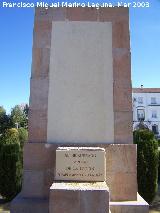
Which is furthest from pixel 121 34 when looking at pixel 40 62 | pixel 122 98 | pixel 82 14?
pixel 40 62

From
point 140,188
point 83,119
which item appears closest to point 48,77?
point 83,119

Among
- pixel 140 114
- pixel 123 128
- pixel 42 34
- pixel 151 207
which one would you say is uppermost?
pixel 140 114

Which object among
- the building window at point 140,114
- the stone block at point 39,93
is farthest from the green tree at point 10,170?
the building window at point 140,114

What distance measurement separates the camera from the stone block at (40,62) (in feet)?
15.4

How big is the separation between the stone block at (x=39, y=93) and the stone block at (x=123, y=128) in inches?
47.7

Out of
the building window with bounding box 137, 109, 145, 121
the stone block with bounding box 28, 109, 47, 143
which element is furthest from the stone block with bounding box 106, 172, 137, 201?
the building window with bounding box 137, 109, 145, 121

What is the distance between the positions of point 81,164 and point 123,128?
1.01 m

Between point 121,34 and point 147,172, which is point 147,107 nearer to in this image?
point 147,172

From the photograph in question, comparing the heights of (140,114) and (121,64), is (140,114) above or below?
above

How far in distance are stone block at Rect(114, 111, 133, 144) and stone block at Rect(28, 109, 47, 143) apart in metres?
1.18

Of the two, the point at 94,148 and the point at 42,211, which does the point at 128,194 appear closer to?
the point at 94,148

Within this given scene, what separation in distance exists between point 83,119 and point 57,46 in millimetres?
1342

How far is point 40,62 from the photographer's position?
4711 millimetres

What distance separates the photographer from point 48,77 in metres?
4.66
